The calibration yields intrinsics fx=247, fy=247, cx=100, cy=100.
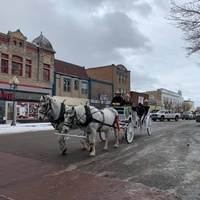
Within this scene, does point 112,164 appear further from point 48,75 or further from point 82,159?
point 48,75

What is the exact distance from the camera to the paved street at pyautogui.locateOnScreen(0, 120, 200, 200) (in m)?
4.85

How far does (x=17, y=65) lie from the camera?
28.9 meters

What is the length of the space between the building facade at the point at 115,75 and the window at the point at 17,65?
23203 mm

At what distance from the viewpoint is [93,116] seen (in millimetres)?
8469

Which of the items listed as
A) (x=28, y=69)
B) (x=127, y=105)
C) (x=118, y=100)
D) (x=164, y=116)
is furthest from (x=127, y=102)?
(x=164, y=116)

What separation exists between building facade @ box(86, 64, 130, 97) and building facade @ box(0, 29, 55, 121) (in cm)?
1826

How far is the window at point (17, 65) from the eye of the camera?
28.4 meters

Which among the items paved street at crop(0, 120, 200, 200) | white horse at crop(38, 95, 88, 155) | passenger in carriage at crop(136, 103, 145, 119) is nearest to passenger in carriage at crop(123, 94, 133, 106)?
passenger in carriage at crop(136, 103, 145, 119)

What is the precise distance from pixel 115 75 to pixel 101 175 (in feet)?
145

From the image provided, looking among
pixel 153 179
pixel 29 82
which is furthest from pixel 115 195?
pixel 29 82

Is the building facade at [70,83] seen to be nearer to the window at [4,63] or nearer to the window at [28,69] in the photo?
the window at [28,69]

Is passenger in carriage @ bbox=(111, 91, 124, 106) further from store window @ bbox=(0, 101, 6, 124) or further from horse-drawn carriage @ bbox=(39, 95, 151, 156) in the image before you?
store window @ bbox=(0, 101, 6, 124)

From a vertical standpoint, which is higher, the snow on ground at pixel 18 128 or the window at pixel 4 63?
the window at pixel 4 63

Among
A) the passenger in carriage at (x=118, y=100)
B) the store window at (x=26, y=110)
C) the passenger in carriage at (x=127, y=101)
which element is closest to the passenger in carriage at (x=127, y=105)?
the passenger in carriage at (x=127, y=101)
